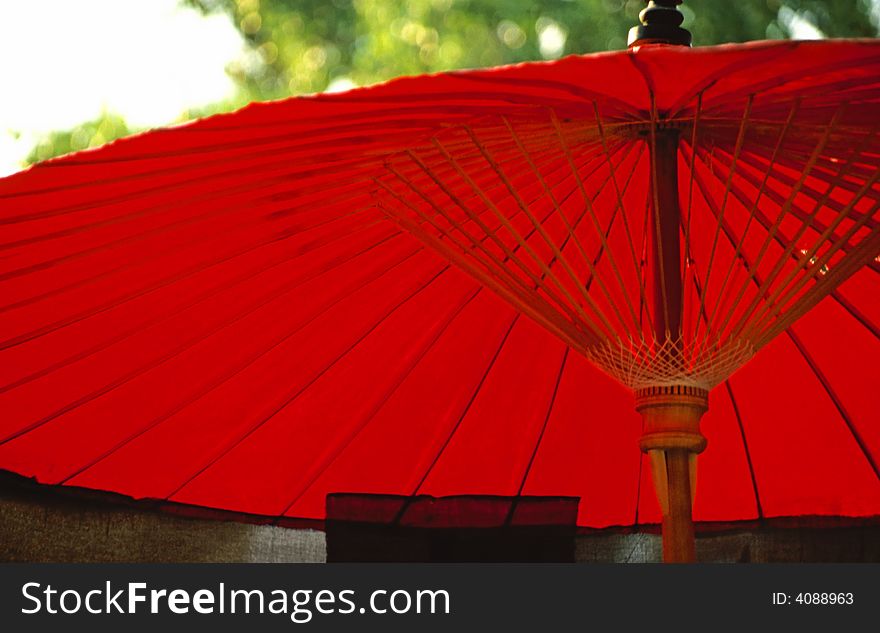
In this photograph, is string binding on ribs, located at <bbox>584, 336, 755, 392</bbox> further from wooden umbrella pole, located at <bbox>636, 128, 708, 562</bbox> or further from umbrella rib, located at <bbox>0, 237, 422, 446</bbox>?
umbrella rib, located at <bbox>0, 237, 422, 446</bbox>

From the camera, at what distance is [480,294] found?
2.50m

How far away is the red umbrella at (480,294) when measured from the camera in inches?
67.6

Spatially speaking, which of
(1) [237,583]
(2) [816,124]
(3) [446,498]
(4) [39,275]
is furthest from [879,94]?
(3) [446,498]

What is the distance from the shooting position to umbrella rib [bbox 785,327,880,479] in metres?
2.51

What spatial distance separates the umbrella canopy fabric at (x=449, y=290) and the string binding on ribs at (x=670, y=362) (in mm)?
12

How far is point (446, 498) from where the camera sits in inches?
118

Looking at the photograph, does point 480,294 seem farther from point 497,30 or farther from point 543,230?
point 497,30

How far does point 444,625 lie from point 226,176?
792 mm

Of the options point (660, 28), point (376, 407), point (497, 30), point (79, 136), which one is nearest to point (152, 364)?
point (376, 407)

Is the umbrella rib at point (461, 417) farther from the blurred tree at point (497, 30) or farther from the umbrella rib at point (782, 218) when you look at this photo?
the blurred tree at point (497, 30)

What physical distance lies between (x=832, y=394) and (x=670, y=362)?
824 millimetres

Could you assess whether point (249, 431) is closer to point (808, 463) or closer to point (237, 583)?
point (237, 583)

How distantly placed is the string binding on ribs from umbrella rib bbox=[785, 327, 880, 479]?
696 millimetres

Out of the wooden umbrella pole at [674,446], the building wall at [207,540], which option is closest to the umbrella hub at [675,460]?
the wooden umbrella pole at [674,446]
